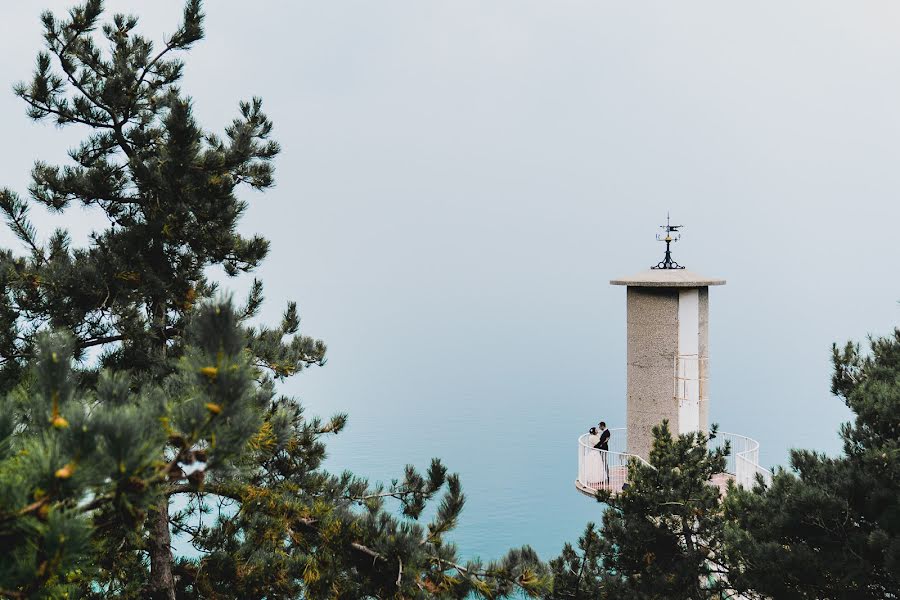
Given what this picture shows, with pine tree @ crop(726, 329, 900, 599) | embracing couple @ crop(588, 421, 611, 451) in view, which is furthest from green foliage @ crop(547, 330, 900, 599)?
embracing couple @ crop(588, 421, 611, 451)

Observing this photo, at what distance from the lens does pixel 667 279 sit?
10.1 meters

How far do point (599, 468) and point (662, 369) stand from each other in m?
1.62

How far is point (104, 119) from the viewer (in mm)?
5430

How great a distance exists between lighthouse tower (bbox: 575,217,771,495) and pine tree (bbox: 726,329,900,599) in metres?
4.48

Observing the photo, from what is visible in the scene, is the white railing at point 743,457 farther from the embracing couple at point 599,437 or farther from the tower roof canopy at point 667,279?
the tower roof canopy at point 667,279

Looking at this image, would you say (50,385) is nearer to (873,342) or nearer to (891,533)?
(891,533)

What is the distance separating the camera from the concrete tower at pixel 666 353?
10.1m

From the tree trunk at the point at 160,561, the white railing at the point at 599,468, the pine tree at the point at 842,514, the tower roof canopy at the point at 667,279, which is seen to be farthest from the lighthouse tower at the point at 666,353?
the tree trunk at the point at 160,561

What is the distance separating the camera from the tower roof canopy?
10055 millimetres

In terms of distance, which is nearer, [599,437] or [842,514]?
[842,514]

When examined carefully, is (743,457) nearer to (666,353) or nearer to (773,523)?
(666,353)

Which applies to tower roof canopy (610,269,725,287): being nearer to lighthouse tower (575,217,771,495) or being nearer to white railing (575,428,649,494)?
lighthouse tower (575,217,771,495)

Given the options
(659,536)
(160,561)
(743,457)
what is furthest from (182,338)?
(743,457)

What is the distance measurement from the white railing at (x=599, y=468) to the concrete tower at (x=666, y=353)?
1.14ft
